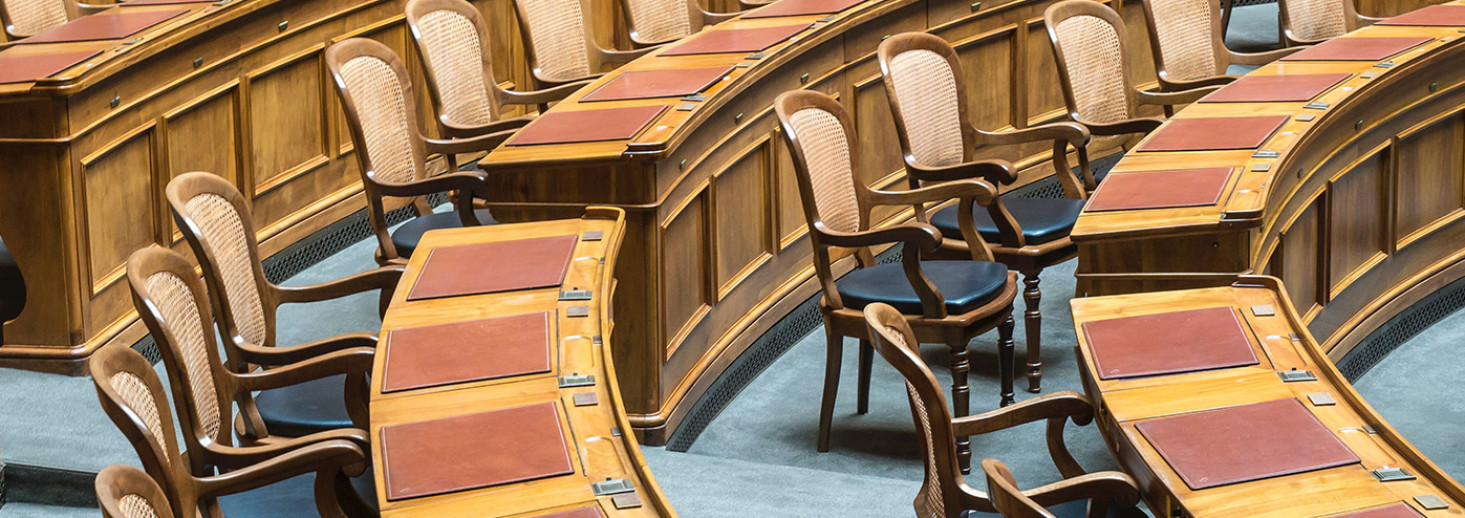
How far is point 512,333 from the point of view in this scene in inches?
111

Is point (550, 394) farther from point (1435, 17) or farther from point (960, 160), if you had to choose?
point (1435, 17)

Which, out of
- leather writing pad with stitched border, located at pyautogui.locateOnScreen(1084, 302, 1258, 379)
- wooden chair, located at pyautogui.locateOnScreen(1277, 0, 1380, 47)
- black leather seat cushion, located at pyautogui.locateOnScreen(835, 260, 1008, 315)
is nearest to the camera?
leather writing pad with stitched border, located at pyautogui.locateOnScreen(1084, 302, 1258, 379)

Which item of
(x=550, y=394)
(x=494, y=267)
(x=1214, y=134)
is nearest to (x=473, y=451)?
(x=550, y=394)

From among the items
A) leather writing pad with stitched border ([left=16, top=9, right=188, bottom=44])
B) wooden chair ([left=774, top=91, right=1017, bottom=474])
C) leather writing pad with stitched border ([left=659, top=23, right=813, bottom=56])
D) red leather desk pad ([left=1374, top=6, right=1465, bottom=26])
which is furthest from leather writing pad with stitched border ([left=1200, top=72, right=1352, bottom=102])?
leather writing pad with stitched border ([left=16, top=9, right=188, bottom=44])

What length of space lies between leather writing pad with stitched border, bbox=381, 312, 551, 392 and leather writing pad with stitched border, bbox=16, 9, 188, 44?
2.06 meters

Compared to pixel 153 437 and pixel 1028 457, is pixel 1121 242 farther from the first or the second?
pixel 153 437

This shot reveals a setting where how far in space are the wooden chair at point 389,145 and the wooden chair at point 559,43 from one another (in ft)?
2.38

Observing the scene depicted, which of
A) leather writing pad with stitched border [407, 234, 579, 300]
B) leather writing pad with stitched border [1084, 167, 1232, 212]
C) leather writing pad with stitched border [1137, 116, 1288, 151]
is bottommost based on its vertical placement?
leather writing pad with stitched border [407, 234, 579, 300]

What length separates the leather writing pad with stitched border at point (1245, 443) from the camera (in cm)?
238

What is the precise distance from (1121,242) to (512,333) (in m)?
1.27

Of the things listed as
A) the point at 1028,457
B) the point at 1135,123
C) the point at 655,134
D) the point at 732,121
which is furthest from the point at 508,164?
the point at 1135,123

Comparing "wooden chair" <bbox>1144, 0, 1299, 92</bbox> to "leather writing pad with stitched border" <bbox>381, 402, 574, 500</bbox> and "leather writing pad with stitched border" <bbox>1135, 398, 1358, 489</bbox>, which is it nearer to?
"leather writing pad with stitched border" <bbox>1135, 398, 1358, 489</bbox>

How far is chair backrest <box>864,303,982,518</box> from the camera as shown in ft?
8.46

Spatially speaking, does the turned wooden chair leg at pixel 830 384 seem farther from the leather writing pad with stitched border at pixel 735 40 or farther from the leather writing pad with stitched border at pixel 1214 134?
the leather writing pad with stitched border at pixel 735 40
